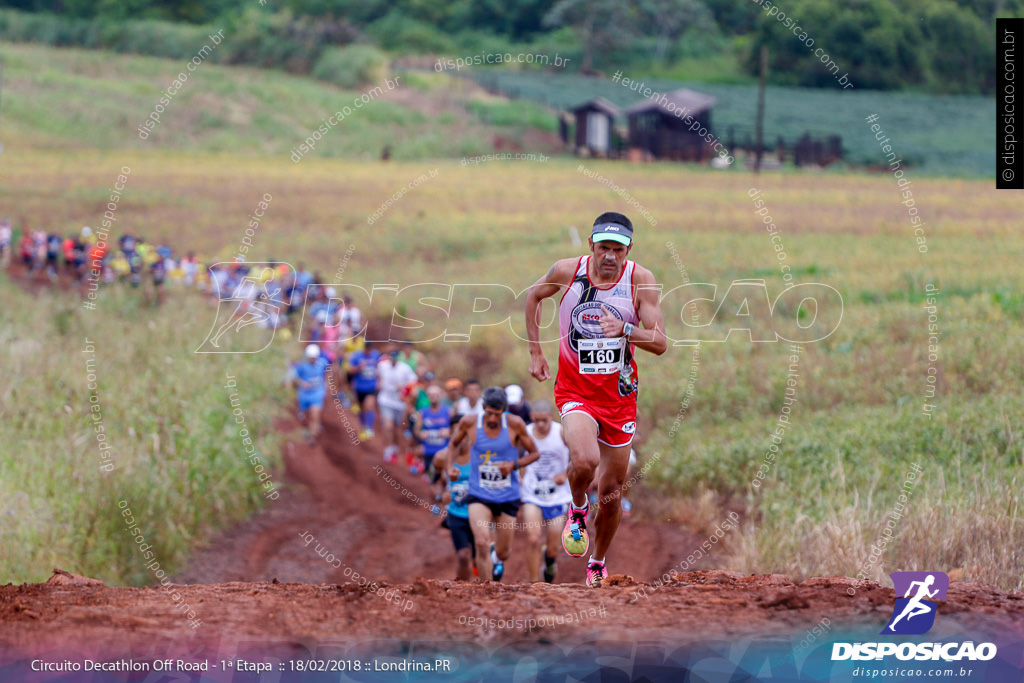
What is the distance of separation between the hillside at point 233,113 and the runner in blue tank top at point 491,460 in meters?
44.8

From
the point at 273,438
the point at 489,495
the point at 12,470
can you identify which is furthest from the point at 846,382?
the point at 12,470

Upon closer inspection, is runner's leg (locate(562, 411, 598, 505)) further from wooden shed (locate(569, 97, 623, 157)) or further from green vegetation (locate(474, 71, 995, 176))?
wooden shed (locate(569, 97, 623, 157))

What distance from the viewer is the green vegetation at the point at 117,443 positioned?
11734 millimetres

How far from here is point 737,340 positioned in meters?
19.9

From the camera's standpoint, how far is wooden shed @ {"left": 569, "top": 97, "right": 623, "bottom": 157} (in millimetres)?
57312

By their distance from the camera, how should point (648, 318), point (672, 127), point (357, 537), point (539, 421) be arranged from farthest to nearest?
1. point (672, 127)
2. point (357, 537)
3. point (539, 421)
4. point (648, 318)

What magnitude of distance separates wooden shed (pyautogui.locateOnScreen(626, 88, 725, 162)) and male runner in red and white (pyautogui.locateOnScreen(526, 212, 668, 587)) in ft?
159

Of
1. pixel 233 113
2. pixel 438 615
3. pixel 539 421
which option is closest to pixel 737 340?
pixel 539 421

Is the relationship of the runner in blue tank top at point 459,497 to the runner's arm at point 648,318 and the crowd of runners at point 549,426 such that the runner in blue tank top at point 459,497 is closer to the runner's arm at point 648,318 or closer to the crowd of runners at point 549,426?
the crowd of runners at point 549,426

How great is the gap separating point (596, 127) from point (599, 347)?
5179 cm

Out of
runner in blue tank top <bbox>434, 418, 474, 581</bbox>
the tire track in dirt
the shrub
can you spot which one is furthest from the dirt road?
the shrub

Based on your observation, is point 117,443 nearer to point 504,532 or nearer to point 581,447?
point 504,532

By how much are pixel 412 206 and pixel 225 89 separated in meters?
25.5

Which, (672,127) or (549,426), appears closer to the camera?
(549,426)
